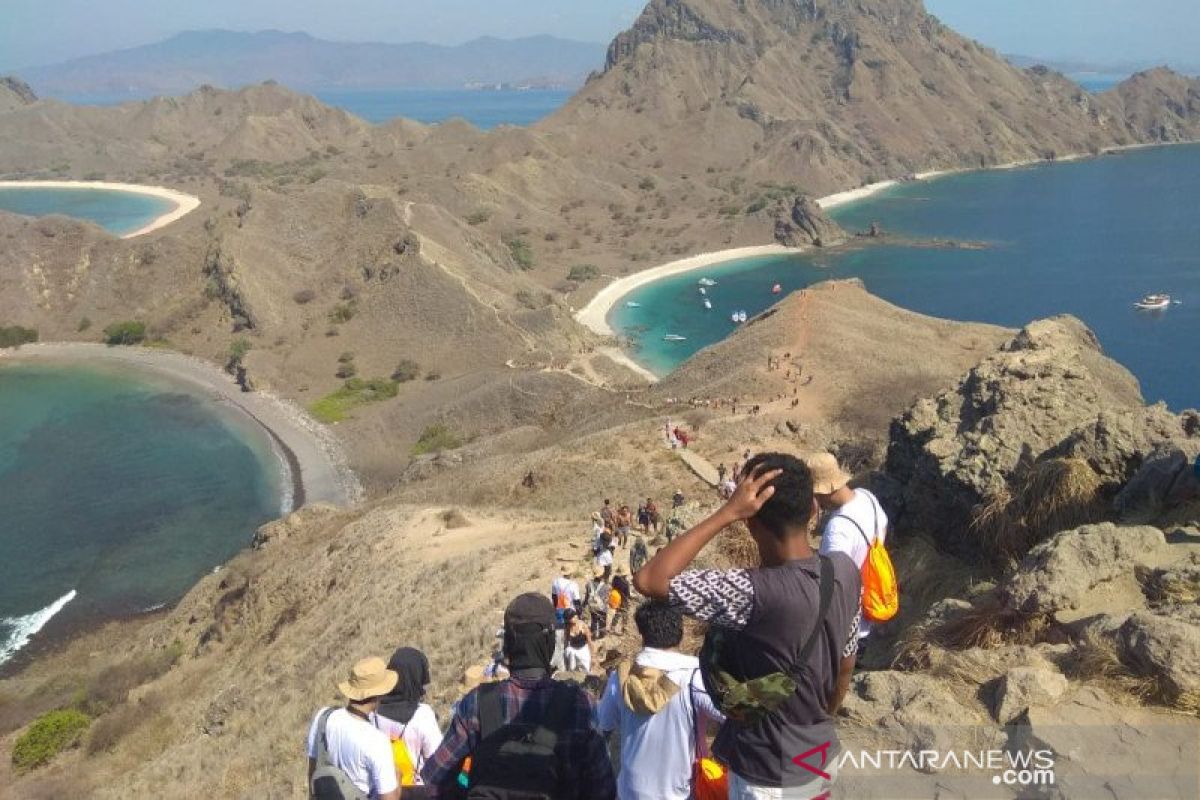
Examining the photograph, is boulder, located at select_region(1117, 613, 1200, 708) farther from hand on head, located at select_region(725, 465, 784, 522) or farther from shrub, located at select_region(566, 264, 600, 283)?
shrub, located at select_region(566, 264, 600, 283)

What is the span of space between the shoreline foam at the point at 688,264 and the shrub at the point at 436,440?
54.4 ft

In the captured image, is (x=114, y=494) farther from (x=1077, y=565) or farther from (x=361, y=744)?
(x=1077, y=565)

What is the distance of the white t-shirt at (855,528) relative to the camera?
242 inches

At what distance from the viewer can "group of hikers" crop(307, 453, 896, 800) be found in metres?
4.13

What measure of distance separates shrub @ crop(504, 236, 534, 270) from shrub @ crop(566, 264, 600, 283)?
17.1 ft

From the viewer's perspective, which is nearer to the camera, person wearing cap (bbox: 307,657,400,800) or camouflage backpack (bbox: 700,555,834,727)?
camouflage backpack (bbox: 700,555,834,727)

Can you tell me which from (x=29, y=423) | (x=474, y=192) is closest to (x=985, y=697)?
(x=29, y=423)

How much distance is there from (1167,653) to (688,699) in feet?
11.3

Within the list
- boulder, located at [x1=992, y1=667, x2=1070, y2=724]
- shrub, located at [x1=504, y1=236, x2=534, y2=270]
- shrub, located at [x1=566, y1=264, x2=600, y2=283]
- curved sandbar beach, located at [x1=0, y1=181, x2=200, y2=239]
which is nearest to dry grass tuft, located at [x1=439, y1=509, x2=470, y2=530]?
boulder, located at [x1=992, y1=667, x2=1070, y2=724]

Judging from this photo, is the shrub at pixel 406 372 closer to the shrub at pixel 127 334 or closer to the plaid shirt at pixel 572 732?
the shrub at pixel 127 334

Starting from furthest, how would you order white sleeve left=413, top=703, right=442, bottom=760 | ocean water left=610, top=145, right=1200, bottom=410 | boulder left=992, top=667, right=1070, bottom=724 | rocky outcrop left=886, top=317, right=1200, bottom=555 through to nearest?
ocean water left=610, top=145, right=1200, bottom=410
rocky outcrop left=886, top=317, right=1200, bottom=555
white sleeve left=413, top=703, right=442, bottom=760
boulder left=992, top=667, right=1070, bottom=724

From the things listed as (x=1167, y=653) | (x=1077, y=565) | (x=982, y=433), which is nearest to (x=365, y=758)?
(x=1167, y=653)

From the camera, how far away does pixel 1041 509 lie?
995 centimetres

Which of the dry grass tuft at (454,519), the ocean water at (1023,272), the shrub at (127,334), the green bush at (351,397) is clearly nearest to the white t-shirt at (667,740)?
the dry grass tuft at (454,519)
